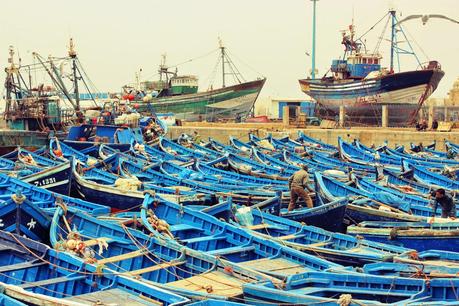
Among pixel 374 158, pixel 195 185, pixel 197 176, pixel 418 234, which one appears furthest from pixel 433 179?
pixel 418 234

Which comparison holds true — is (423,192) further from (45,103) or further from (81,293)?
(45,103)

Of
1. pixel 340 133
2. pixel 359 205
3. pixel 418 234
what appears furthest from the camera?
pixel 340 133

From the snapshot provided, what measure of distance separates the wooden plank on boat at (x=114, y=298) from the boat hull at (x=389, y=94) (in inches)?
1527

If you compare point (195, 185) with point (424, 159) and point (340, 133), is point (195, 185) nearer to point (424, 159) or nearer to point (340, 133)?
point (424, 159)

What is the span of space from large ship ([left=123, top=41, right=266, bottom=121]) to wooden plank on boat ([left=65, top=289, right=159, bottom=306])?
45.4 metres

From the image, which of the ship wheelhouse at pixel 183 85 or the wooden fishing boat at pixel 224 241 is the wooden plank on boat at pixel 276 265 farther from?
the ship wheelhouse at pixel 183 85

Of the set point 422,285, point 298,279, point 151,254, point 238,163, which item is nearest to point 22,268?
point 151,254

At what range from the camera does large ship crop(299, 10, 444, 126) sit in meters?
46.8

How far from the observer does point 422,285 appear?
9.68 metres

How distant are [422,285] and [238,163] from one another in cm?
1646

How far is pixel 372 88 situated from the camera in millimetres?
48000

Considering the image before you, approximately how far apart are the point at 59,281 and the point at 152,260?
71.9 inches

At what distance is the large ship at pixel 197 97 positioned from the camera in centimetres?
5641

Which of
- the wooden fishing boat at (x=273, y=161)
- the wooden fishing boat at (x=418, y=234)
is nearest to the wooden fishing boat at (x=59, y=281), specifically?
the wooden fishing boat at (x=418, y=234)
